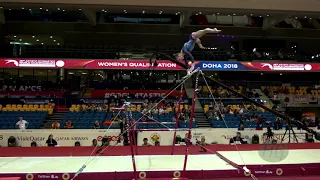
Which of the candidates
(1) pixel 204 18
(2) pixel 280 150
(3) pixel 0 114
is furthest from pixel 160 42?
(2) pixel 280 150

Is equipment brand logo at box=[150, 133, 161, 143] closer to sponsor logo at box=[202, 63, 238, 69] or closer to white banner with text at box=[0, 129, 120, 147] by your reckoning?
white banner with text at box=[0, 129, 120, 147]

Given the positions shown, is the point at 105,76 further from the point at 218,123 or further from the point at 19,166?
the point at 19,166

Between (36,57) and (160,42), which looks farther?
(160,42)

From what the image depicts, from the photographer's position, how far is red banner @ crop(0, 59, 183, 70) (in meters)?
18.7

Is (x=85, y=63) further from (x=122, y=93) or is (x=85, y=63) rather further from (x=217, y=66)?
(x=217, y=66)

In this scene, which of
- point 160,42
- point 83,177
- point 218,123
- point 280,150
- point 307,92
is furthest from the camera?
point 160,42

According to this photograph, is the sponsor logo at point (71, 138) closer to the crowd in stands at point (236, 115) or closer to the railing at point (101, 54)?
the crowd in stands at point (236, 115)

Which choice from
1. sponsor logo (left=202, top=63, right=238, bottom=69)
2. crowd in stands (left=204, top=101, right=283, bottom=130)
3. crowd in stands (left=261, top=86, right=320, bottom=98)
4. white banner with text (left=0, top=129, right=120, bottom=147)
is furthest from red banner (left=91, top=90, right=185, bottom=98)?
white banner with text (left=0, top=129, right=120, bottom=147)

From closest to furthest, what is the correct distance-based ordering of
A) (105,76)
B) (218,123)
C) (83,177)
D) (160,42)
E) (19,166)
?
1. (83,177)
2. (19,166)
3. (218,123)
4. (105,76)
5. (160,42)

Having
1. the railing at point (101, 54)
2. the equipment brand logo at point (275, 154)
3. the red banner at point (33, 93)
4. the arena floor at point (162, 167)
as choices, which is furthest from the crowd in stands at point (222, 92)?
the arena floor at point (162, 167)

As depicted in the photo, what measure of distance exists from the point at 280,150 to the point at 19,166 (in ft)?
15.4

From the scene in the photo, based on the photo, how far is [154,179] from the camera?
194 inches

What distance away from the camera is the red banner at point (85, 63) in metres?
18.7

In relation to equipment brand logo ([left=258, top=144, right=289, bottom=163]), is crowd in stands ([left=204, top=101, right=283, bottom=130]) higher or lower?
higher
